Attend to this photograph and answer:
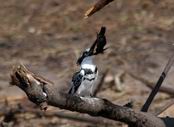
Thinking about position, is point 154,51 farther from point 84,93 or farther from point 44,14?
point 84,93

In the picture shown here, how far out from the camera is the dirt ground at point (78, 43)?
434cm

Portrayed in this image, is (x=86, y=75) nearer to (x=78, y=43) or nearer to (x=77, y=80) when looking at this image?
(x=77, y=80)

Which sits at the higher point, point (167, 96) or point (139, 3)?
point (139, 3)

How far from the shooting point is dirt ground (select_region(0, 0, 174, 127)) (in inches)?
171

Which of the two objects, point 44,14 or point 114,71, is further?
point 44,14

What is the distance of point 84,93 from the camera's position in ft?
7.36

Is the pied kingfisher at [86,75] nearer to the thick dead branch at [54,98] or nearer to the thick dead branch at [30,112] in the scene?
the thick dead branch at [54,98]

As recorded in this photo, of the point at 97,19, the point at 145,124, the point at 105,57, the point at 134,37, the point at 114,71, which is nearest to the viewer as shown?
the point at 145,124

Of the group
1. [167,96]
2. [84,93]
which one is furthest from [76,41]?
[84,93]

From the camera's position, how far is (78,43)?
206 inches

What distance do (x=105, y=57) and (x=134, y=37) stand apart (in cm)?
43

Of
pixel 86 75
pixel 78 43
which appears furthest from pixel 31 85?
pixel 78 43

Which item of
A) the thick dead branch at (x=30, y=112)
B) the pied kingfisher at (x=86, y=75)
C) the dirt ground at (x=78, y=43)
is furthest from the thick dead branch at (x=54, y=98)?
the dirt ground at (x=78, y=43)

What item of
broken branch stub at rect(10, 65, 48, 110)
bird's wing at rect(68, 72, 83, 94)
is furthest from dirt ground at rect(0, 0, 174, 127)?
broken branch stub at rect(10, 65, 48, 110)
